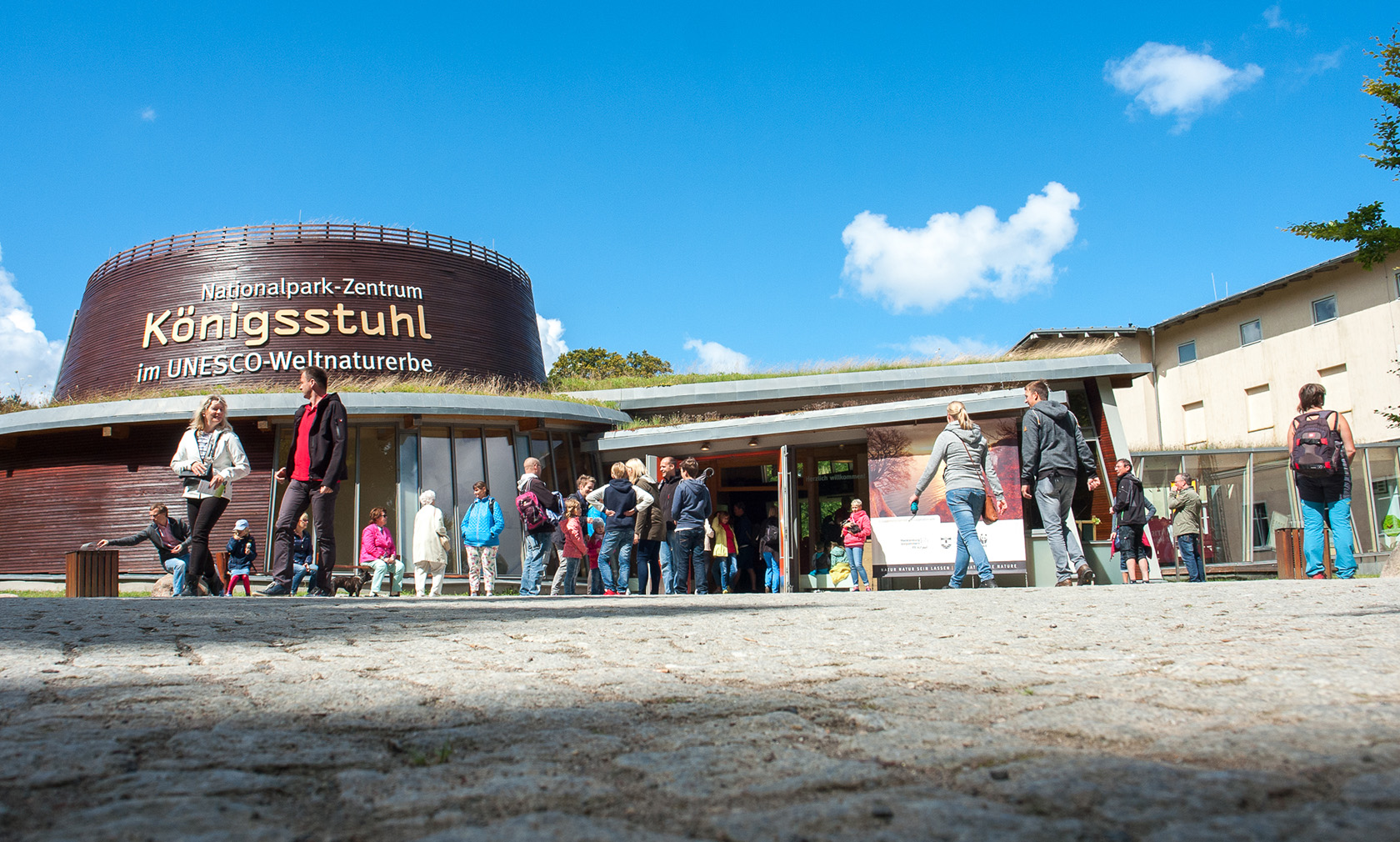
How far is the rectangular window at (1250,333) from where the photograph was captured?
3156 cm

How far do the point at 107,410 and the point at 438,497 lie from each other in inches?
218

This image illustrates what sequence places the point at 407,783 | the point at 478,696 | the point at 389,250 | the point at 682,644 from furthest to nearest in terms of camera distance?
the point at 389,250 → the point at 682,644 → the point at 478,696 → the point at 407,783

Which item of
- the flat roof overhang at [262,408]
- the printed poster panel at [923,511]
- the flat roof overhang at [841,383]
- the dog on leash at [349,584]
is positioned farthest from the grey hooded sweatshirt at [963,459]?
the flat roof overhang at [841,383]

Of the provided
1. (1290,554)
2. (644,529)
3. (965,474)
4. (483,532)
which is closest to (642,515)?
(644,529)

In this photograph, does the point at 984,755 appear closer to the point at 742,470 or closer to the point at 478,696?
the point at 478,696

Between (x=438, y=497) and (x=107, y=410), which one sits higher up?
(x=107, y=410)

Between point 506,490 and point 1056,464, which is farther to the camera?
point 506,490

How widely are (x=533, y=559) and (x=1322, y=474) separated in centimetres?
760

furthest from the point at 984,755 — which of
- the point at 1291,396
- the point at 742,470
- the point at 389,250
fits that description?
the point at 1291,396

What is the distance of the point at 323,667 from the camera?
312 cm

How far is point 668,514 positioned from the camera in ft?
36.4

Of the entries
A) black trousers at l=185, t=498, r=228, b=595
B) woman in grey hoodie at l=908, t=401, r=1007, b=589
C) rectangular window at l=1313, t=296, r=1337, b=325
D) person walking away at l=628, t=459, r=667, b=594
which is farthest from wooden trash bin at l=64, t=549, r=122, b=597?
rectangular window at l=1313, t=296, r=1337, b=325

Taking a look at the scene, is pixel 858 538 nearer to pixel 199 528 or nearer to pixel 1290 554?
pixel 1290 554

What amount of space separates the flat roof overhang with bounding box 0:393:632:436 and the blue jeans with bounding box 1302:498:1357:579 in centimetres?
1157
